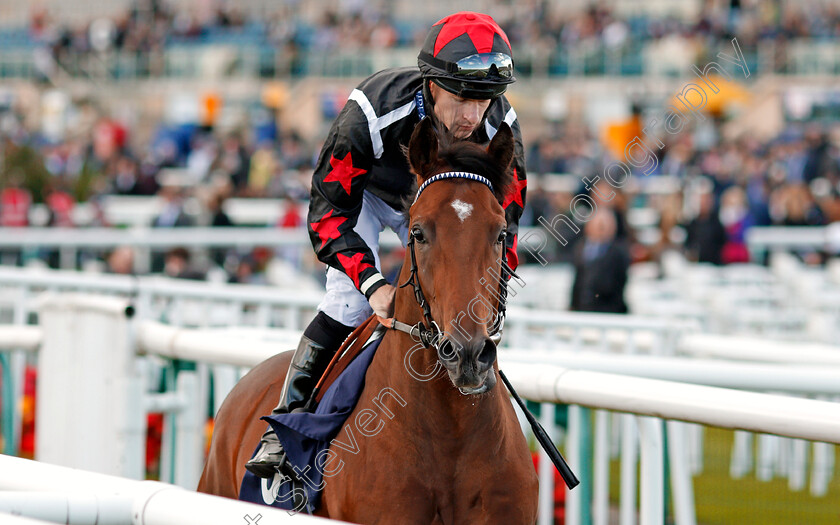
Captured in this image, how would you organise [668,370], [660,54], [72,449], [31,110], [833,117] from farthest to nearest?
[31,110], [660,54], [833,117], [72,449], [668,370]

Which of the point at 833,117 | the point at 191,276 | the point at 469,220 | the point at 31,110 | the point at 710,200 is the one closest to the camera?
the point at 469,220

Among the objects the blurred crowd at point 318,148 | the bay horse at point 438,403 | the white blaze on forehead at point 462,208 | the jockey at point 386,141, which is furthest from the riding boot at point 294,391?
the blurred crowd at point 318,148

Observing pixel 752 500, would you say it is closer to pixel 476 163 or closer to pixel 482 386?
pixel 476 163

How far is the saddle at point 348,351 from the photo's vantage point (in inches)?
136

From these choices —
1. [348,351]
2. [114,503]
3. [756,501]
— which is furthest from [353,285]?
[756,501]

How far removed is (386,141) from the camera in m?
3.42

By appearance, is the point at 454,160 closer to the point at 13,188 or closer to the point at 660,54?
the point at 13,188

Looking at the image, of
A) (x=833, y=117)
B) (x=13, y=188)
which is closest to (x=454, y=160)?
(x=13, y=188)

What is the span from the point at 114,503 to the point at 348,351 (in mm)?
1749

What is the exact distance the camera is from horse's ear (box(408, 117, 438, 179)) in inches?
121

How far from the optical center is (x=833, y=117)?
2286 centimetres

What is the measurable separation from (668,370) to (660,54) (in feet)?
72.3

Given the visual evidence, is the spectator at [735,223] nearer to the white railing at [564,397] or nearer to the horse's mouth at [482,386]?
the white railing at [564,397]

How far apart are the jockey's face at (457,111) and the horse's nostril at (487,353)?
827mm
